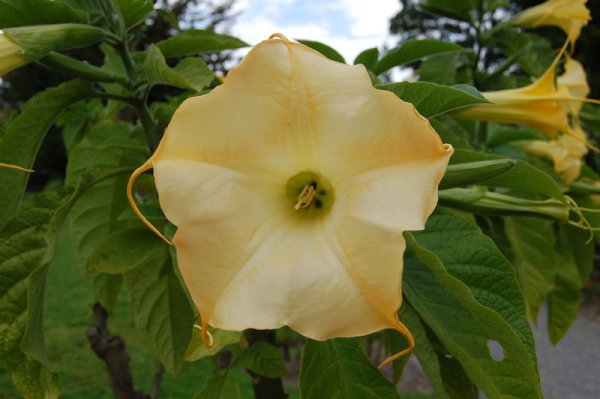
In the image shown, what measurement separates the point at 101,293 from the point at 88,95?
1.15ft

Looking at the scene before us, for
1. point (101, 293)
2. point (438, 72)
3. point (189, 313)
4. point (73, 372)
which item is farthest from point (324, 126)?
point (73, 372)

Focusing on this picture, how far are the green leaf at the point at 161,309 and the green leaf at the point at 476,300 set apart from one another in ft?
1.28

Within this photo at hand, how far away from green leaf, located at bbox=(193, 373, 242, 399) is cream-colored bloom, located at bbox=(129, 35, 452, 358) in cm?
35

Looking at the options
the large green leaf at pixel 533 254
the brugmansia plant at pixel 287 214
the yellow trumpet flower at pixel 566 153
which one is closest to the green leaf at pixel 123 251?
the brugmansia plant at pixel 287 214

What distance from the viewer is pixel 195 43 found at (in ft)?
2.74

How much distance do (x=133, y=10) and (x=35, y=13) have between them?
0.40 feet

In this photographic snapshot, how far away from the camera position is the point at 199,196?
0.51m

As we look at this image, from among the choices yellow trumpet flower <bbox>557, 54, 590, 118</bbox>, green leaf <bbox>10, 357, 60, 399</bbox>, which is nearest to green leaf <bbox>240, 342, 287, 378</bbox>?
green leaf <bbox>10, 357, 60, 399</bbox>

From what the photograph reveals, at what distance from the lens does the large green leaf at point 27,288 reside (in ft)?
2.25

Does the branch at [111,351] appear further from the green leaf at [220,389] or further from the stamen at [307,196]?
the stamen at [307,196]

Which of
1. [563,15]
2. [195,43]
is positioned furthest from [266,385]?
[563,15]

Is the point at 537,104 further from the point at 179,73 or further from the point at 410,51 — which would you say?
the point at 179,73

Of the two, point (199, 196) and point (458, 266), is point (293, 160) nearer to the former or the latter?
point (199, 196)

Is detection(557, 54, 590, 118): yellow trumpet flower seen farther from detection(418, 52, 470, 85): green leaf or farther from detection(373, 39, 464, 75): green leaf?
detection(373, 39, 464, 75): green leaf
